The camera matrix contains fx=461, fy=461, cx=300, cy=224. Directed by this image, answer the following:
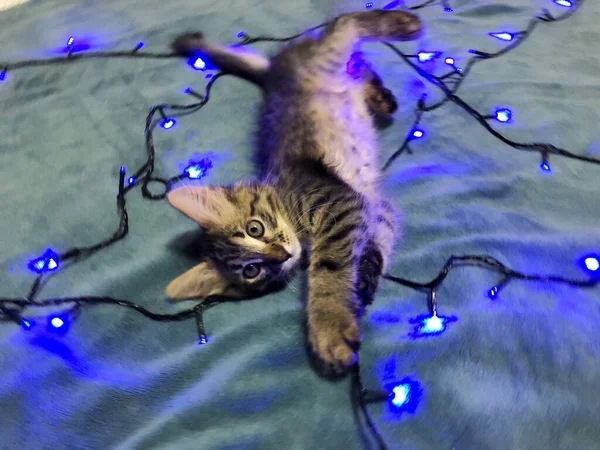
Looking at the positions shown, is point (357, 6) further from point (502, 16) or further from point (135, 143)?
point (135, 143)

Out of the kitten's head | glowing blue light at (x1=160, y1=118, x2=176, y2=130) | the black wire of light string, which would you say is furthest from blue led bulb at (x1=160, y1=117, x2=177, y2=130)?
the black wire of light string

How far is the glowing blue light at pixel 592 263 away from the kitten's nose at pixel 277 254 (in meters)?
0.57

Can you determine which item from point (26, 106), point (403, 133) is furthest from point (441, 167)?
point (26, 106)

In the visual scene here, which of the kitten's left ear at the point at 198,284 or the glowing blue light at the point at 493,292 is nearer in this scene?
the glowing blue light at the point at 493,292

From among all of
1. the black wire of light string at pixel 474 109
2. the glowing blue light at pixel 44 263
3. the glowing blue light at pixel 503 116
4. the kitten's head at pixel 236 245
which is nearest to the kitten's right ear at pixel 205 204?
the kitten's head at pixel 236 245

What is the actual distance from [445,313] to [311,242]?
0.34m

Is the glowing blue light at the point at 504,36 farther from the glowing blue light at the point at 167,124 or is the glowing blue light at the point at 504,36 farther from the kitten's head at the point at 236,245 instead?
the glowing blue light at the point at 167,124

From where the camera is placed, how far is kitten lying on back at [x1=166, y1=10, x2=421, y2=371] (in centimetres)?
92

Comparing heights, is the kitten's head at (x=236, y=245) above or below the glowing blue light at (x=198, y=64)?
below

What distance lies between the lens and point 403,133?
47.0 inches

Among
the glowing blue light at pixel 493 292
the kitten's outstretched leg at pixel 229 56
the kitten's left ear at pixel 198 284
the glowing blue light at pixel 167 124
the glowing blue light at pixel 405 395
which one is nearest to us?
the glowing blue light at pixel 405 395

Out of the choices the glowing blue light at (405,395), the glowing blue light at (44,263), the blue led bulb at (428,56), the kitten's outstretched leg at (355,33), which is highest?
the kitten's outstretched leg at (355,33)

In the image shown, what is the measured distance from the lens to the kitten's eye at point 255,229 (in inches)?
40.9

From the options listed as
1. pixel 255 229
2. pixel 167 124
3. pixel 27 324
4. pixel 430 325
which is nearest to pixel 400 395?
pixel 430 325
